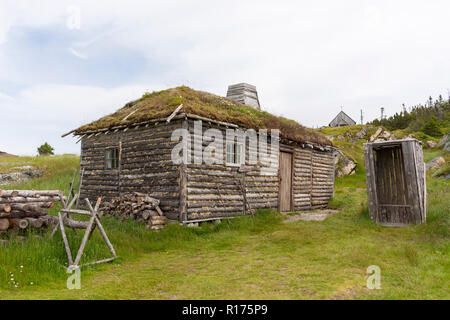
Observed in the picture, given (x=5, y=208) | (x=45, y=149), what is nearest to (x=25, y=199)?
(x=5, y=208)

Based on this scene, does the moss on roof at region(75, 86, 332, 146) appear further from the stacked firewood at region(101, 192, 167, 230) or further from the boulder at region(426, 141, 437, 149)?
the boulder at region(426, 141, 437, 149)

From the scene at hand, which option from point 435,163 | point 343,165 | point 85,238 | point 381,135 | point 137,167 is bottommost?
point 85,238

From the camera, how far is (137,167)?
11.9 m

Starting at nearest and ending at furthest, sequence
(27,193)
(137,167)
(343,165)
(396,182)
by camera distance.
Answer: (27,193)
(137,167)
(396,182)
(343,165)

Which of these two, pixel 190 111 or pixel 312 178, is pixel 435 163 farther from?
pixel 190 111

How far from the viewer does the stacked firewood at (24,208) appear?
22.9 ft

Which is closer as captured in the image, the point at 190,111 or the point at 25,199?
the point at 25,199

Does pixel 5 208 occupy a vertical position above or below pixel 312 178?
below

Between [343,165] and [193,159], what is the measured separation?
21684mm

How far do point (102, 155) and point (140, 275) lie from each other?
27.0 feet

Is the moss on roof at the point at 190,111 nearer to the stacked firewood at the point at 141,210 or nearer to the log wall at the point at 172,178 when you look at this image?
→ the log wall at the point at 172,178

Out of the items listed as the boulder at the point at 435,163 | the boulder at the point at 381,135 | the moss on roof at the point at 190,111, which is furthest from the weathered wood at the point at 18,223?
the boulder at the point at 381,135

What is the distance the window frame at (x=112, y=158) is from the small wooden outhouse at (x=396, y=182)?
9140 millimetres

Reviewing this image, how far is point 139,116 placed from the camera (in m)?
11.7
